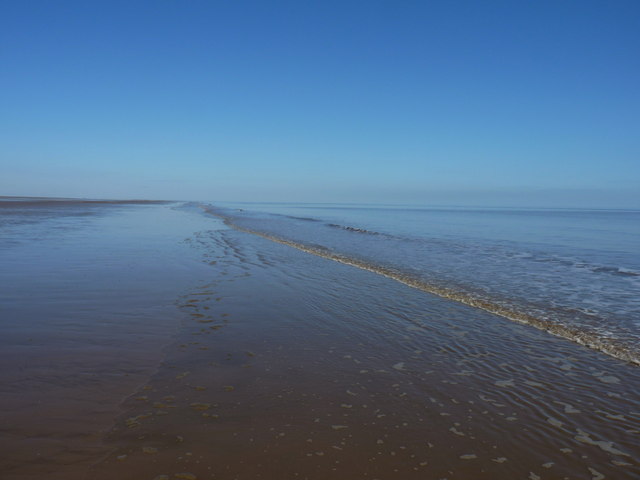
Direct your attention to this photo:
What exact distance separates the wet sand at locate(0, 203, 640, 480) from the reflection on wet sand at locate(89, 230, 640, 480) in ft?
0.05

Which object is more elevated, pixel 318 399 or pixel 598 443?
pixel 318 399

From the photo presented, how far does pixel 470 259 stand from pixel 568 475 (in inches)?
493

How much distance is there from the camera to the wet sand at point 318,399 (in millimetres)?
2949

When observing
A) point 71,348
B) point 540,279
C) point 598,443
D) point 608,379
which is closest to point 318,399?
point 598,443

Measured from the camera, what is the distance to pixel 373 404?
12.7 ft

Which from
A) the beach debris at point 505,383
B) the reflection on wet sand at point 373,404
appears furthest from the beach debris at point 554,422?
the beach debris at point 505,383

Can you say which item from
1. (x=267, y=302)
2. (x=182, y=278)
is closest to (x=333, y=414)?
(x=267, y=302)

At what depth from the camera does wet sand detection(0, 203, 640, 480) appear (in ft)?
9.68

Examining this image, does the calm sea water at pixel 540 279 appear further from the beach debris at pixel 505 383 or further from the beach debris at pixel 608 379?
the beach debris at pixel 505 383

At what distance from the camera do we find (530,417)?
377 centimetres

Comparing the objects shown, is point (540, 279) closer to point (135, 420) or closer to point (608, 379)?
point (608, 379)

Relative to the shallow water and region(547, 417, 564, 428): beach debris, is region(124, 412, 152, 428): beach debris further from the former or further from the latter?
region(547, 417, 564, 428): beach debris

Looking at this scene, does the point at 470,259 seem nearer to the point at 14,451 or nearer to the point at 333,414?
the point at 333,414

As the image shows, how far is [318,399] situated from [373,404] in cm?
56
